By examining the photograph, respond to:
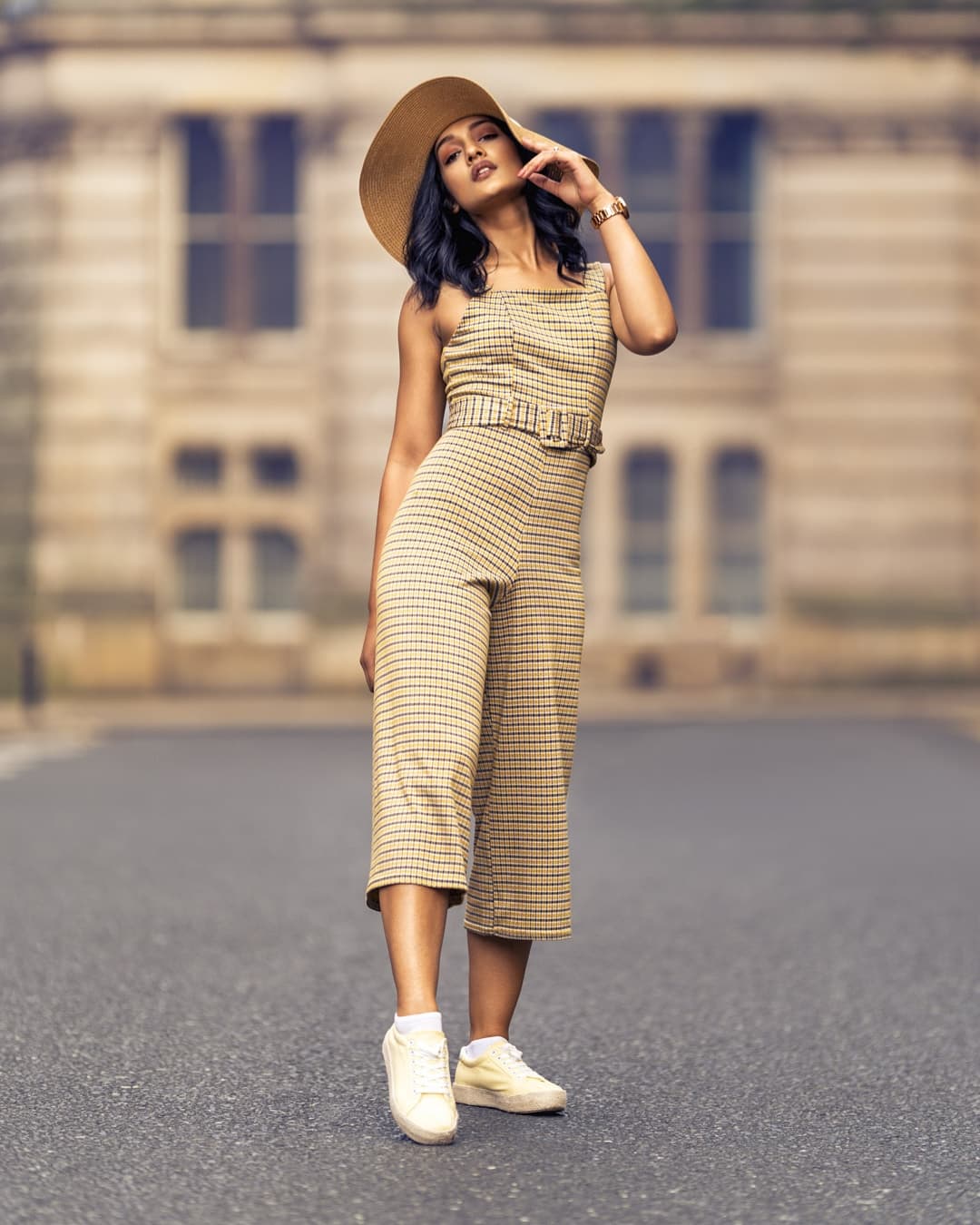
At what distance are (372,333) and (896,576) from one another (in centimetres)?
687

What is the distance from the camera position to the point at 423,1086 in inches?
152

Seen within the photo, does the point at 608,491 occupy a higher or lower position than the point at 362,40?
lower

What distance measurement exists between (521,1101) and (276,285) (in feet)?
72.5

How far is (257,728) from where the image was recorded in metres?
18.8

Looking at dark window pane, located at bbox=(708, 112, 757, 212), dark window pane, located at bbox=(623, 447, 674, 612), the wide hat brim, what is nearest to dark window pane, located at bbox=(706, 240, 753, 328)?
dark window pane, located at bbox=(708, 112, 757, 212)

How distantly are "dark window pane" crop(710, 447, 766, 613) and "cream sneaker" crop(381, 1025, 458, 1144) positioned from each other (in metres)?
21.6

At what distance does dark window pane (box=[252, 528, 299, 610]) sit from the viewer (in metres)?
25.3

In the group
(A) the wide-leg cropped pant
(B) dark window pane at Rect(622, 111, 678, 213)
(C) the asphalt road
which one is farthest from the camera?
(B) dark window pane at Rect(622, 111, 678, 213)

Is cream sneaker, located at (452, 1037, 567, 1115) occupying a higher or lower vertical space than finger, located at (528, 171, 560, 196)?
lower

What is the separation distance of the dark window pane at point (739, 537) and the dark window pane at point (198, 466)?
5.99 metres

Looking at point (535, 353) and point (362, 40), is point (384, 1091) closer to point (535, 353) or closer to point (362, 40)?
point (535, 353)

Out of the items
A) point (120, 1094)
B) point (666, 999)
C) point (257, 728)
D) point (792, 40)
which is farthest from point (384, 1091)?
point (792, 40)

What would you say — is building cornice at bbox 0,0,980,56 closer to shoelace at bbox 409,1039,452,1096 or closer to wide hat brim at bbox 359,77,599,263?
wide hat brim at bbox 359,77,599,263

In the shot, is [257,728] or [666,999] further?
[257,728]
